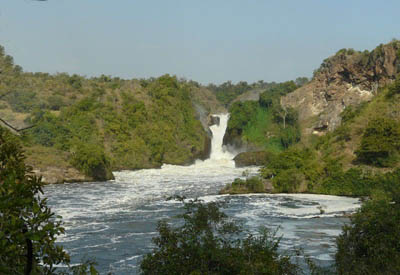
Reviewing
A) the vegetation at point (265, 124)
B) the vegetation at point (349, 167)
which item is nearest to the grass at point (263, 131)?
the vegetation at point (265, 124)

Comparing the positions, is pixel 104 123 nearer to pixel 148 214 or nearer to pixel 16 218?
pixel 148 214

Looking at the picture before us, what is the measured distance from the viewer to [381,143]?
3659 centimetres

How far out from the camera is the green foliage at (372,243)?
1108 centimetres

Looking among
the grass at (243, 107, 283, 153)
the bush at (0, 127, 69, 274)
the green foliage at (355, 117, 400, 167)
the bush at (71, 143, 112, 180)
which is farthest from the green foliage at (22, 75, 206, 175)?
the bush at (0, 127, 69, 274)

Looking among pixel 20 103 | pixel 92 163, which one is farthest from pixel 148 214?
pixel 20 103

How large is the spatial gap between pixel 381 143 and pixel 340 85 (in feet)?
87.7

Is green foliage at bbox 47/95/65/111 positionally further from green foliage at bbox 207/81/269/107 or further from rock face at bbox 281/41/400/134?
green foliage at bbox 207/81/269/107

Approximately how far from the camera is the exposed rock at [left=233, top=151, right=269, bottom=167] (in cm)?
5719

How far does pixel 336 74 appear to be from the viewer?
62.2 metres

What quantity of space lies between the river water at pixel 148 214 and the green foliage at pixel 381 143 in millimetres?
5709

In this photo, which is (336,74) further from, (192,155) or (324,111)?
(192,155)

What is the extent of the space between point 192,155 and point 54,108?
66.9ft

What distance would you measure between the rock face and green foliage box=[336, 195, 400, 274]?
1580 inches

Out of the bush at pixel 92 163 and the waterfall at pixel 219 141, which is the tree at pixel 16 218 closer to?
the bush at pixel 92 163
